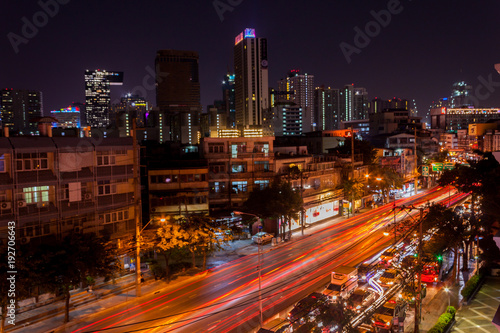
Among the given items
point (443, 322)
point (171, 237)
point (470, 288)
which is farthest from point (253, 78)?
point (443, 322)

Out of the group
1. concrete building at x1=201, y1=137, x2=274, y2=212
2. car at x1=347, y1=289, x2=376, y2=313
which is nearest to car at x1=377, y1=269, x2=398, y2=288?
car at x1=347, y1=289, x2=376, y2=313

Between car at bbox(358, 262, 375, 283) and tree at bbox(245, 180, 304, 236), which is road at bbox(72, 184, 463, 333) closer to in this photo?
car at bbox(358, 262, 375, 283)

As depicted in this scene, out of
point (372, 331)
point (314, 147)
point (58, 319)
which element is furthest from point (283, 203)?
point (314, 147)

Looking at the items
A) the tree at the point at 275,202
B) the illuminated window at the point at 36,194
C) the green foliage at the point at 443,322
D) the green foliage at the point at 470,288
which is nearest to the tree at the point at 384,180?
the tree at the point at 275,202

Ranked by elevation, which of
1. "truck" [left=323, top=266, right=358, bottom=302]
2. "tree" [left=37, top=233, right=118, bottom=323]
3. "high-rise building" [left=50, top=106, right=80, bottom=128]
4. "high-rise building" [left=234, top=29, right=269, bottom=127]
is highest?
"high-rise building" [left=234, top=29, right=269, bottom=127]

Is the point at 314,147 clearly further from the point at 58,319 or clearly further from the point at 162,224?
the point at 58,319
